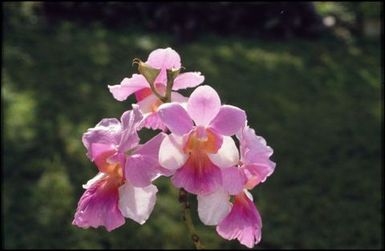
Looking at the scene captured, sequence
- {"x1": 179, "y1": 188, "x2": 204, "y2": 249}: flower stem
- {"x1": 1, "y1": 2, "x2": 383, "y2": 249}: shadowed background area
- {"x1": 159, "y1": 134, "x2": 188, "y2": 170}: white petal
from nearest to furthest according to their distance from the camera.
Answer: {"x1": 159, "y1": 134, "x2": 188, "y2": 170}: white petal < {"x1": 179, "y1": 188, "x2": 204, "y2": 249}: flower stem < {"x1": 1, "y1": 2, "x2": 383, "y2": 249}: shadowed background area

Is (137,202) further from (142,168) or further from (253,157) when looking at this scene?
(253,157)

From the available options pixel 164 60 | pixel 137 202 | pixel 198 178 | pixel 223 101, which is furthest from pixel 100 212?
pixel 223 101

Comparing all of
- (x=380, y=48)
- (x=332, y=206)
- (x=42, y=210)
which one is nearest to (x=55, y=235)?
(x=42, y=210)

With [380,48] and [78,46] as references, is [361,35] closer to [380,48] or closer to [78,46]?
[380,48]

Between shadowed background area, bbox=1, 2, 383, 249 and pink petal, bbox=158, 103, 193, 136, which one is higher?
pink petal, bbox=158, 103, 193, 136

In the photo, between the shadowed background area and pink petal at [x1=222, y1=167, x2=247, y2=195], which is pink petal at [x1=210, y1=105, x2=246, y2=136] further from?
the shadowed background area

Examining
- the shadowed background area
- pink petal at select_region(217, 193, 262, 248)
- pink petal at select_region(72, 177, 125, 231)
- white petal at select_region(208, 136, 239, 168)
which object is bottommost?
the shadowed background area

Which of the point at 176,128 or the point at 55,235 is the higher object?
the point at 176,128

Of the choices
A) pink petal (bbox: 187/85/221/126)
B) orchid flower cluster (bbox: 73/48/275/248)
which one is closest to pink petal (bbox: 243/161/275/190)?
orchid flower cluster (bbox: 73/48/275/248)
